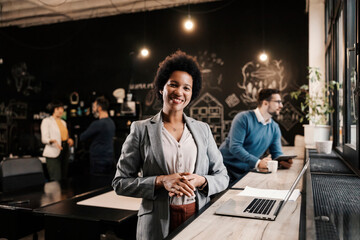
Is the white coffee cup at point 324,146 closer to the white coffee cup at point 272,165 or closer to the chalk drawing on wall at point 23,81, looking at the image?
the white coffee cup at point 272,165

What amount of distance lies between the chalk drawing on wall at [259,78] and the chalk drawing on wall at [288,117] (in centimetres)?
40

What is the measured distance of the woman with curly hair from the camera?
5.16ft

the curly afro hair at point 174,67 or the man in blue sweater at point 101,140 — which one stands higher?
the curly afro hair at point 174,67

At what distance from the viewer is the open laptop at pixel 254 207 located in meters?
1.48

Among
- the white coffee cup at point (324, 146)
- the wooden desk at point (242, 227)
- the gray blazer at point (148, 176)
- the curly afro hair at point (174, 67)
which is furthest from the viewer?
the white coffee cup at point (324, 146)

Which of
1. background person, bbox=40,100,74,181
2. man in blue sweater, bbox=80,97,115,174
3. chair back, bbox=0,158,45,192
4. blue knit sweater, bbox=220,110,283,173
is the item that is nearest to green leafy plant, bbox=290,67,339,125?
blue knit sweater, bbox=220,110,283,173

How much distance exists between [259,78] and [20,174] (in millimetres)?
4765

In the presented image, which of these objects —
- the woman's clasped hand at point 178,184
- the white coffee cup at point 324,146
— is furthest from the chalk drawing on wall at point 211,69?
the woman's clasped hand at point 178,184

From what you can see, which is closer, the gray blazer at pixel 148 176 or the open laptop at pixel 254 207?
the open laptop at pixel 254 207

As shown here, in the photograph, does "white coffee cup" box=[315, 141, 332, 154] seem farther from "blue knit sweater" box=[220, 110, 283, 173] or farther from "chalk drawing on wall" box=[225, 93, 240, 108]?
"chalk drawing on wall" box=[225, 93, 240, 108]

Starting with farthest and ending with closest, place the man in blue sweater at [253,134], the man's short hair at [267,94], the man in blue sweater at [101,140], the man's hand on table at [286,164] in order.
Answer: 1. the man in blue sweater at [101,140]
2. the man's short hair at [267,94]
3. the man in blue sweater at [253,134]
4. the man's hand on table at [286,164]

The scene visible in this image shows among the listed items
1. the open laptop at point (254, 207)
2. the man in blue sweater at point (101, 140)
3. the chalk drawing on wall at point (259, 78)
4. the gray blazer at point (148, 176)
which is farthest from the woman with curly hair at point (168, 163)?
the chalk drawing on wall at point (259, 78)

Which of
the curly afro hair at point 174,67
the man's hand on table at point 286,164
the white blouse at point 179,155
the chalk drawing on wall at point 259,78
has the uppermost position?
the chalk drawing on wall at point 259,78

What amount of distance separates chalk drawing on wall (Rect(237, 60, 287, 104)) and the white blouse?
5065 mm
